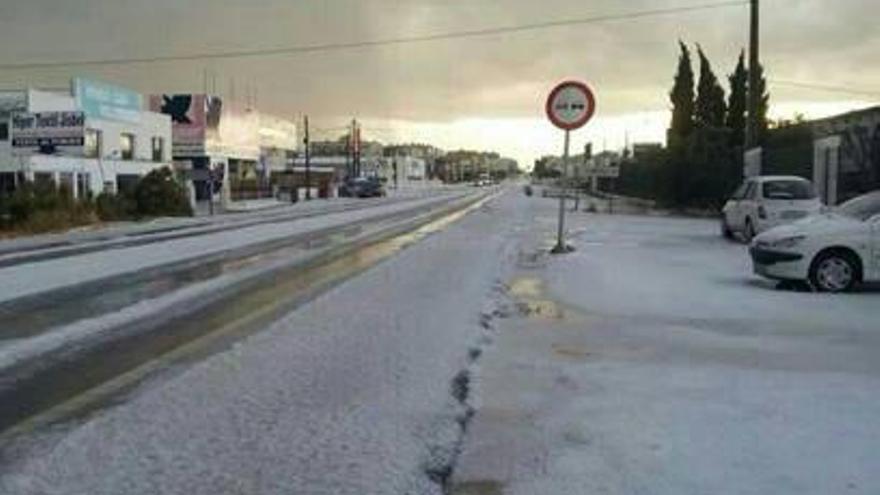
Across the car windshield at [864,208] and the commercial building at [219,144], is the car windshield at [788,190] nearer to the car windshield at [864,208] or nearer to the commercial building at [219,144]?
the car windshield at [864,208]

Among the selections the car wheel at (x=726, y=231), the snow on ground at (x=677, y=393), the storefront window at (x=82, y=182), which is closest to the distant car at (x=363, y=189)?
the storefront window at (x=82, y=182)

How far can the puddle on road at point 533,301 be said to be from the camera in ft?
49.3

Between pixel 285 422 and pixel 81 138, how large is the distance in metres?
54.9

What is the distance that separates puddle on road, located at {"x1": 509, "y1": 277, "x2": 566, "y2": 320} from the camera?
49.3 ft

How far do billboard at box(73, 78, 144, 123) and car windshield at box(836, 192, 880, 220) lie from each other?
62.9 metres

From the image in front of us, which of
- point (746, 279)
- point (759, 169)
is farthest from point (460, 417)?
point (759, 169)

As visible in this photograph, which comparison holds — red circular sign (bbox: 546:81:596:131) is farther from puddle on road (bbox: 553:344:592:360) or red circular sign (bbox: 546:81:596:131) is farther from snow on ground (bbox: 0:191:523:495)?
puddle on road (bbox: 553:344:592:360)

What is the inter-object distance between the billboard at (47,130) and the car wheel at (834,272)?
Result: 4713cm

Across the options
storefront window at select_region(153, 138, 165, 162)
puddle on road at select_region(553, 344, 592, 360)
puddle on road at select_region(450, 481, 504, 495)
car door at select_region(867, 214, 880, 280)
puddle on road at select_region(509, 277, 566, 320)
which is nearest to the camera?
puddle on road at select_region(450, 481, 504, 495)

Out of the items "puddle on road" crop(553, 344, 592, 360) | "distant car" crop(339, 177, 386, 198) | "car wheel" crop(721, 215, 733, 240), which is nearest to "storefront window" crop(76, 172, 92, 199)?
"distant car" crop(339, 177, 386, 198)

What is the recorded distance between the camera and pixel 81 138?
201 feet

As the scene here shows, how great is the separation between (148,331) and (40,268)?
10280mm

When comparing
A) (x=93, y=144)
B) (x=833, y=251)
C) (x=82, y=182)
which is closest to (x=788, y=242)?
(x=833, y=251)

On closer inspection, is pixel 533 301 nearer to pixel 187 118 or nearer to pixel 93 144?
pixel 93 144
